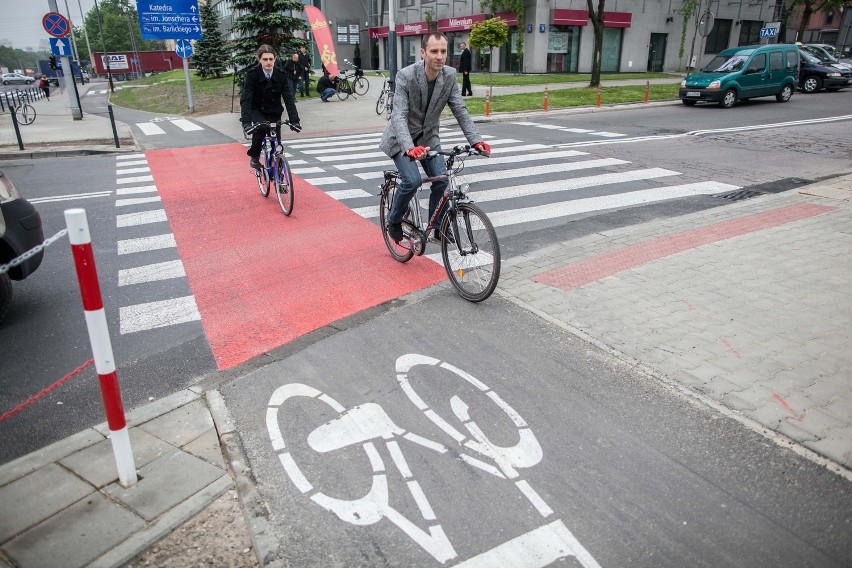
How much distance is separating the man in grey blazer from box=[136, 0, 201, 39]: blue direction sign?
22646 millimetres

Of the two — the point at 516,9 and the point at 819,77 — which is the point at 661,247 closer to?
the point at 819,77

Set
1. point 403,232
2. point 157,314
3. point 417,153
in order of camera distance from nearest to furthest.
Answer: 1. point 417,153
2. point 157,314
3. point 403,232

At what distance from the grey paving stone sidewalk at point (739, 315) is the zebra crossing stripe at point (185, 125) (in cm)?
1677

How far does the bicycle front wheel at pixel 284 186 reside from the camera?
27.6ft

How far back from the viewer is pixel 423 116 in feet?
18.2

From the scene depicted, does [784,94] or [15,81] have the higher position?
[784,94]

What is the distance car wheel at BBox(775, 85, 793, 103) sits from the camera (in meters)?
22.9

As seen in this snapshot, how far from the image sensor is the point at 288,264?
6578mm

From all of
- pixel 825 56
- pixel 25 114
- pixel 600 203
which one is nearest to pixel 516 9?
pixel 825 56

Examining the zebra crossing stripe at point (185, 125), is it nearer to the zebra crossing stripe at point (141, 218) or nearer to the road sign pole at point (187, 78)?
the road sign pole at point (187, 78)

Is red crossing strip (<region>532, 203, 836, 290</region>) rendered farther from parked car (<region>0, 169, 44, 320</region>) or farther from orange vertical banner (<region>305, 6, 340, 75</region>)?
orange vertical banner (<region>305, 6, 340, 75</region>)

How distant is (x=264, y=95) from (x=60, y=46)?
1630cm

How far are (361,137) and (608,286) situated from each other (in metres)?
12.8

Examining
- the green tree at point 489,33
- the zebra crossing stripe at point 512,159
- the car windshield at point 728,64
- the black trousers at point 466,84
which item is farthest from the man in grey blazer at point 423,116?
the car windshield at point 728,64
